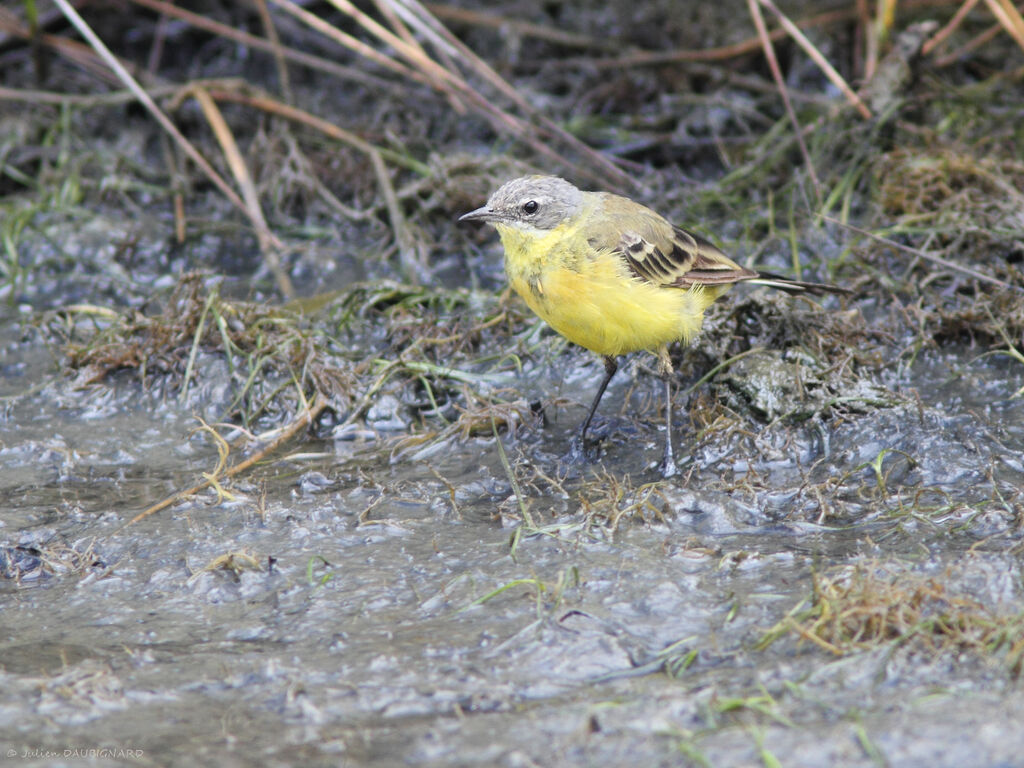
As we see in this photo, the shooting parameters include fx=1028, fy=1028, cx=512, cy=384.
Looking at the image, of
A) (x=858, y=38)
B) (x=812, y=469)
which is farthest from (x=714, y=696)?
(x=858, y=38)

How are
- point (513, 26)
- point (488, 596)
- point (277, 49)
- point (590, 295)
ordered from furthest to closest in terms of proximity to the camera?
point (513, 26) → point (277, 49) → point (590, 295) → point (488, 596)

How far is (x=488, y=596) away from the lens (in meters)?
4.46

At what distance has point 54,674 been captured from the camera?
4035mm

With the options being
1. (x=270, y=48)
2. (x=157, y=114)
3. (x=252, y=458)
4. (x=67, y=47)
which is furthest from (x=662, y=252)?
(x=67, y=47)

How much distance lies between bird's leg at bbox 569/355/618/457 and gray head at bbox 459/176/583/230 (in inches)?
38.0

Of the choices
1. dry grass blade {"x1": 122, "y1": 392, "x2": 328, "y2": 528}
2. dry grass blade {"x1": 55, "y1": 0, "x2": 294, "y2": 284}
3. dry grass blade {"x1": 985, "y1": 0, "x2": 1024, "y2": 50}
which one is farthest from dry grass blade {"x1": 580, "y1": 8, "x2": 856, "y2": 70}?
dry grass blade {"x1": 122, "y1": 392, "x2": 328, "y2": 528}

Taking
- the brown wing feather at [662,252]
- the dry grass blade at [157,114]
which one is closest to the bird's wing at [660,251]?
the brown wing feather at [662,252]

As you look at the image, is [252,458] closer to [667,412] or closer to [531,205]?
[531,205]

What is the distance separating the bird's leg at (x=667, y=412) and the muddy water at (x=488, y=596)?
0.12 metres

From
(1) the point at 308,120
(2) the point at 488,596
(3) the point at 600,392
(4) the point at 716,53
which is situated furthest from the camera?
(4) the point at 716,53

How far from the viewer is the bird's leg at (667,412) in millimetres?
5770

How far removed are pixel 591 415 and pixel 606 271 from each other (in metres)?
0.98

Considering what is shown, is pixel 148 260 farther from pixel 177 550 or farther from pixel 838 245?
pixel 838 245

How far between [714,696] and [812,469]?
2218mm
